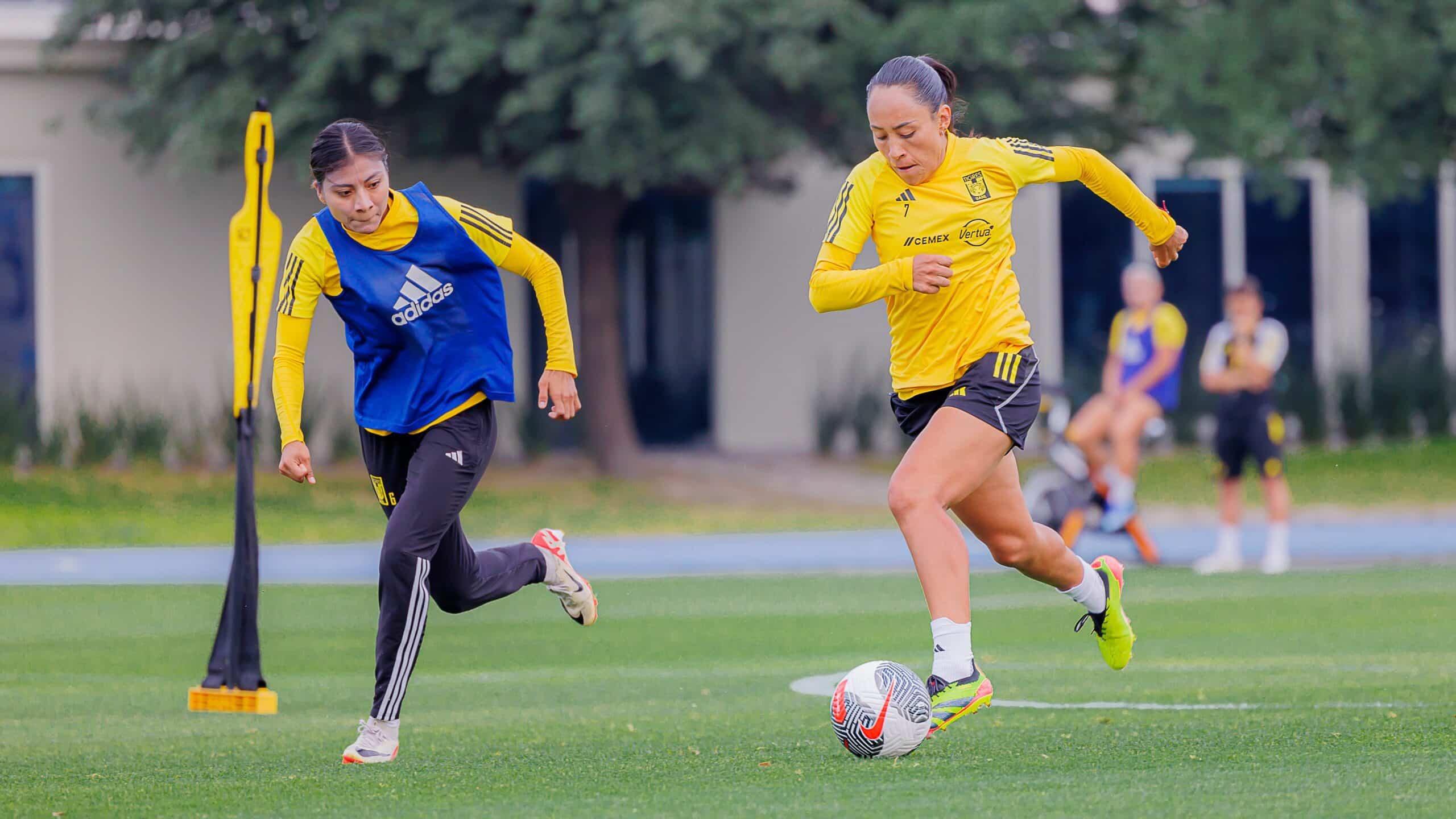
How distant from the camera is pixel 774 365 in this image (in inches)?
992

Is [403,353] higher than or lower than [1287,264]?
lower

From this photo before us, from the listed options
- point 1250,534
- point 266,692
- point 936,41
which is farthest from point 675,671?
point 936,41

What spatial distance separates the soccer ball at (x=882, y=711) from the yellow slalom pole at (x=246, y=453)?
2.78m

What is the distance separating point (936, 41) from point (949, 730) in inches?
489

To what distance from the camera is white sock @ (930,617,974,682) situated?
19.4 feet

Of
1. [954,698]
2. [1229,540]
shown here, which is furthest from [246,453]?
[1229,540]

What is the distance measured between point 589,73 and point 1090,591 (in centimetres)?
1173

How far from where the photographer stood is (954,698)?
A: 5.86 metres

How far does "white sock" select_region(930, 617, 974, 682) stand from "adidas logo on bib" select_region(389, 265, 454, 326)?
74.5 inches

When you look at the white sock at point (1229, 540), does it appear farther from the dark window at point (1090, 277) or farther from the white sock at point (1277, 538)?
the dark window at point (1090, 277)

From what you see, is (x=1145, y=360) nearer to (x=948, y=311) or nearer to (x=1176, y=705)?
(x=1176, y=705)

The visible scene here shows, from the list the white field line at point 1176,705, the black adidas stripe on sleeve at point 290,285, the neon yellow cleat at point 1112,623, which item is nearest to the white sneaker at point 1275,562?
the white field line at point 1176,705

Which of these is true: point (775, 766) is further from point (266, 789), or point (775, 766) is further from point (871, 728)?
point (266, 789)

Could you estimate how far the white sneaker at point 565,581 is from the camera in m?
7.33
